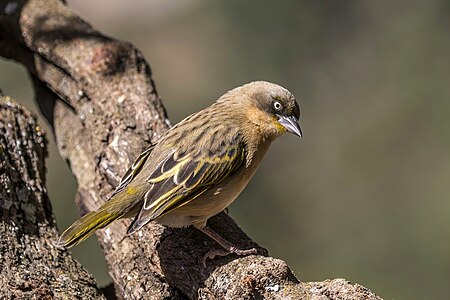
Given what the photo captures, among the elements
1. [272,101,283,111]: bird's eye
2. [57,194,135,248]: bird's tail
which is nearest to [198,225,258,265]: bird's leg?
[57,194,135,248]: bird's tail

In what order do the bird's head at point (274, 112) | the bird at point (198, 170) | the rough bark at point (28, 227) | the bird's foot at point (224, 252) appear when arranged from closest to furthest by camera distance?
1. the rough bark at point (28, 227)
2. the bird's foot at point (224, 252)
3. the bird at point (198, 170)
4. the bird's head at point (274, 112)

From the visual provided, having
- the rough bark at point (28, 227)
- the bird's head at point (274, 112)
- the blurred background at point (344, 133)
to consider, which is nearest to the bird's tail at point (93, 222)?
the rough bark at point (28, 227)

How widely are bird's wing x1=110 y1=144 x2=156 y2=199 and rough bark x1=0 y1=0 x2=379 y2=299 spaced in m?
0.19

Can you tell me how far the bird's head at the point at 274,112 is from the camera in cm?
533

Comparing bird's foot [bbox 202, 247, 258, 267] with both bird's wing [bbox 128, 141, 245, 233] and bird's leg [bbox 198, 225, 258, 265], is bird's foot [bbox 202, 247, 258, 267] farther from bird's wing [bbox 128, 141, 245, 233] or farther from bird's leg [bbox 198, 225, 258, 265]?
bird's wing [bbox 128, 141, 245, 233]

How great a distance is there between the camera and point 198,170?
4871 millimetres

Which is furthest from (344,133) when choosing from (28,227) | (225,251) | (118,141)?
(28,227)

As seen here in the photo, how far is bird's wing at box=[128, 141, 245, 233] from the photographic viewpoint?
15.5 feet

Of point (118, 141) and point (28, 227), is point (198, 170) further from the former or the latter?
point (28, 227)

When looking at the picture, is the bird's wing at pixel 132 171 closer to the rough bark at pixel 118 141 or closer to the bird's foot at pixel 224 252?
the rough bark at pixel 118 141

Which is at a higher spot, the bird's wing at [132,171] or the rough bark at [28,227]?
the bird's wing at [132,171]

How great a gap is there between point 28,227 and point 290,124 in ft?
5.51

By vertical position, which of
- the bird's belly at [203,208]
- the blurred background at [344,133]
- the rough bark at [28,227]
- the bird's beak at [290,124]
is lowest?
the rough bark at [28,227]

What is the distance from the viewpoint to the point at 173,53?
49.8ft
